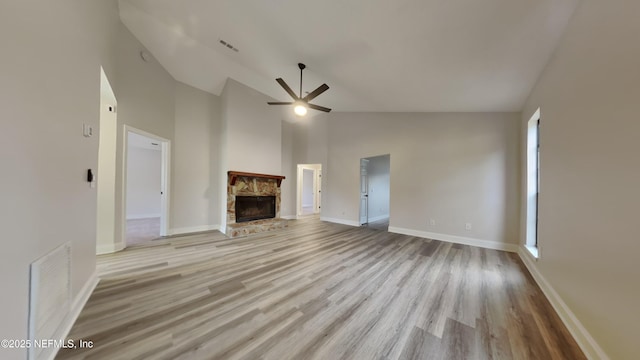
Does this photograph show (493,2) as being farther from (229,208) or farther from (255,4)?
(229,208)

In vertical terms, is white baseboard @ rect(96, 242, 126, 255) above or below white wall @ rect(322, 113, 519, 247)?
below

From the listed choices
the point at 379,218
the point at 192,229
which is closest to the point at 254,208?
the point at 192,229

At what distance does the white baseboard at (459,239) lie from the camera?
13.1 ft

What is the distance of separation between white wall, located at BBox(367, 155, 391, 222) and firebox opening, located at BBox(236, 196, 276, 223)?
123 inches

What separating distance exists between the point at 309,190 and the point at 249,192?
6154 millimetres

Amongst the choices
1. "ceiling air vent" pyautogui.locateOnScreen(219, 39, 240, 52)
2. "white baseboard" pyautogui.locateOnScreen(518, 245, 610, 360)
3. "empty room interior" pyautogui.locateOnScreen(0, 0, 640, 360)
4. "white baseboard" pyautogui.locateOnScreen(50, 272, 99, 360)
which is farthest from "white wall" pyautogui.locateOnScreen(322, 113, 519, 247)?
"white baseboard" pyautogui.locateOnScreen(50, 272, 99, 360)

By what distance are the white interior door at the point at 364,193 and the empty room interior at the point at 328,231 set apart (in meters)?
1.13

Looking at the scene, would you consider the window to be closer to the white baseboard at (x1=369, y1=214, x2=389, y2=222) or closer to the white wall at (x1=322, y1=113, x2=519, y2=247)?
the white wall at (x1=322, y1=113, x2=519, y2=247)

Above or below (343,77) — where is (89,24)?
below

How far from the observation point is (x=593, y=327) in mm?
1452

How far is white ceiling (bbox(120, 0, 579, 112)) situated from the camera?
6.49ft

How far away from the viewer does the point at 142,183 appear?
23.8ft

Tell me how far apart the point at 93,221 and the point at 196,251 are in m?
1.52

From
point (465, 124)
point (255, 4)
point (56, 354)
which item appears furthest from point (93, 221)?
point (465, 124)
